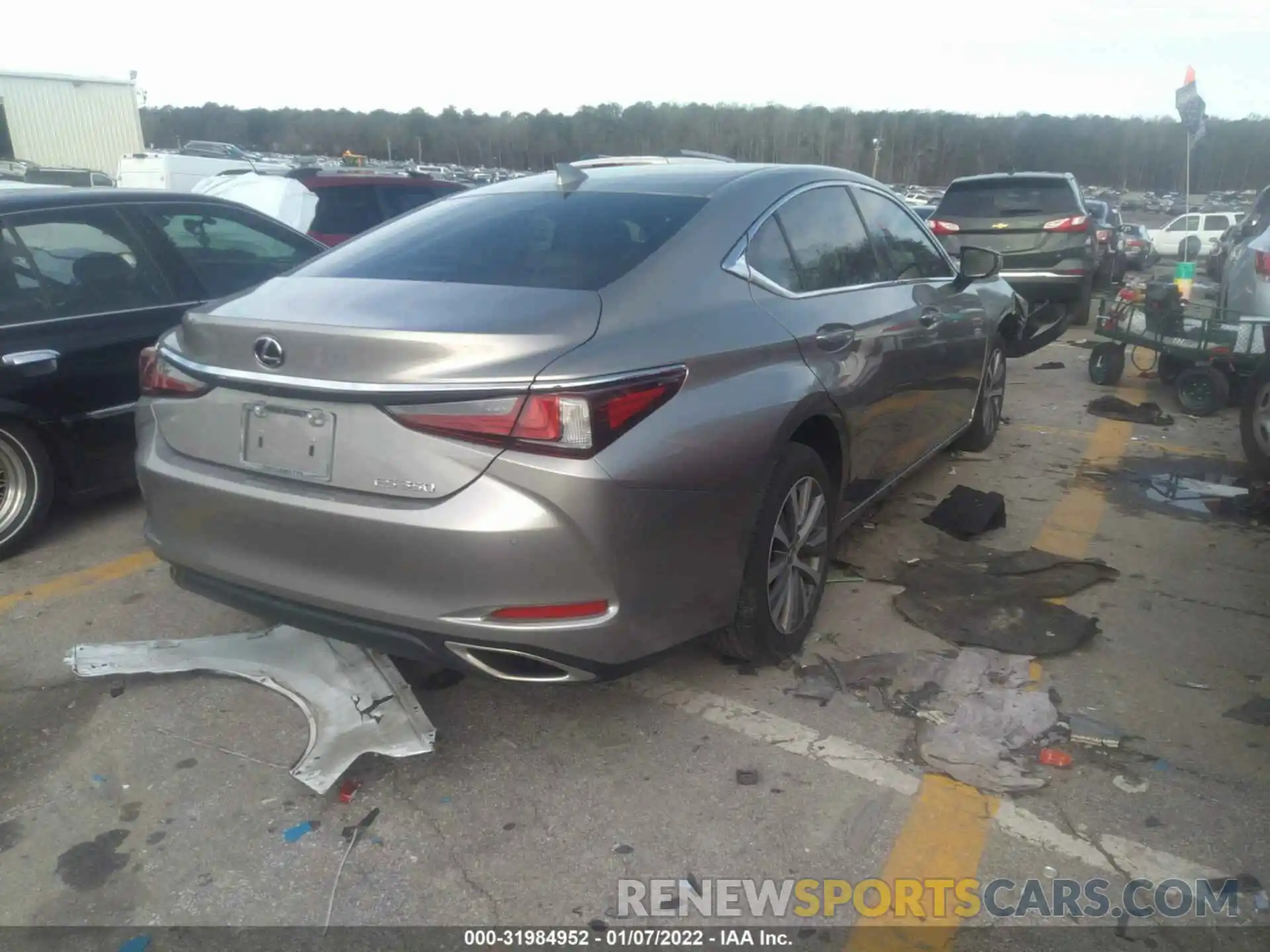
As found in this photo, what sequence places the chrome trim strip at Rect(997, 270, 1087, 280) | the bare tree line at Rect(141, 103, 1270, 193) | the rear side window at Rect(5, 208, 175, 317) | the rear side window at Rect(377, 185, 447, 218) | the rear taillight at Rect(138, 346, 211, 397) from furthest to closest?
the bare tree line at Rect(141, 103, 1270, 193) → the chrome trim strip at Rect(997, 270, 1087, 280) → the rear side window at Rect(377, 185, 447, 218) → the rear side window at Rect(5, 208, 175, 317) → the rear taillight at Rect(138, 346, 211, 397)

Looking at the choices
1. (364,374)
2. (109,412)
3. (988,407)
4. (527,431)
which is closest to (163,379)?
(364,374)

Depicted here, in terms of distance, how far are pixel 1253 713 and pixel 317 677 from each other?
118 inches

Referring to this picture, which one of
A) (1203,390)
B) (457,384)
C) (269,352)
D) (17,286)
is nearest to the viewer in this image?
(457,384)

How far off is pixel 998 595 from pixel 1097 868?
65.0 inches

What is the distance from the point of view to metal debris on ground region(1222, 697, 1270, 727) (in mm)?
3135

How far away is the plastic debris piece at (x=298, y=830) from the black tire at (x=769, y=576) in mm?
1254

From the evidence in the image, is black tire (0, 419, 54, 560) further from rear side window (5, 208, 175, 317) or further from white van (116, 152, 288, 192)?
white van (116, 152, 288, 192)

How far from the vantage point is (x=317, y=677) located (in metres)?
3.22

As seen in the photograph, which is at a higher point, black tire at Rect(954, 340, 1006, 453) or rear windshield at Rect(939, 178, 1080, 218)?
rear windshield at Rect(939, 178, 1080, 218)

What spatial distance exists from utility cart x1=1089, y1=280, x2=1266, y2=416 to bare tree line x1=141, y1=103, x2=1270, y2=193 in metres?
25.4

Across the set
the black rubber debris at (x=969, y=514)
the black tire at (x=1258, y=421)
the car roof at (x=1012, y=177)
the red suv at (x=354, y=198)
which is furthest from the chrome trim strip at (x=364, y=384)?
the car roof at (x=1012, y=177)

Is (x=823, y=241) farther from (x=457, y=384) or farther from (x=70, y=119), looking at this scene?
(x=70, y=119)

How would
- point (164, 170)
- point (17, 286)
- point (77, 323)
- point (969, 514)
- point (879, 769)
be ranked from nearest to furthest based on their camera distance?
1. point (879, 769)
2. point (17, 286)
3. point (77, 323)
4. point (969, 514)
5. point (164, 170)

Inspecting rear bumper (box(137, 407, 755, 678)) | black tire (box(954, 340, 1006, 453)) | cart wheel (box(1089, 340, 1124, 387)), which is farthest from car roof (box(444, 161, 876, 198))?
cart wheel (box(1089, 340, 1124, 387))
